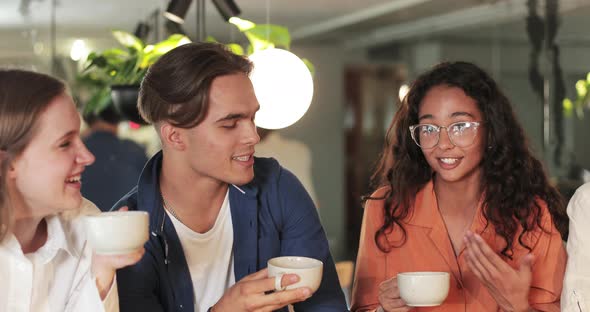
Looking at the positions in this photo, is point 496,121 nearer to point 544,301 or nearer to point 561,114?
point 544,301

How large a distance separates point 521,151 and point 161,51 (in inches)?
57.4

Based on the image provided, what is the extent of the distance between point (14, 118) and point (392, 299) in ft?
3.34

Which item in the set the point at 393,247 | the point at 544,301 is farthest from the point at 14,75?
the point at 544,301

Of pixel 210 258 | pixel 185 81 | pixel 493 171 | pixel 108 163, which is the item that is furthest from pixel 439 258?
pixel 108 163

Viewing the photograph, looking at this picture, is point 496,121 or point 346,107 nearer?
point 496,121

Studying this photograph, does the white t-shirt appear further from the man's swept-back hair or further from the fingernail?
the fingernail

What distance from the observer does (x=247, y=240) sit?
195 cm

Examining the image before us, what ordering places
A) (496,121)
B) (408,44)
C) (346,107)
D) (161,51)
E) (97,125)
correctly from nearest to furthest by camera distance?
(496,121)
(161,51)
(97,125)
(408,44)
(346,107)

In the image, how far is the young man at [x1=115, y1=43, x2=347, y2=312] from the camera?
1849 mm

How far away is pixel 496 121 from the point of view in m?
2.27

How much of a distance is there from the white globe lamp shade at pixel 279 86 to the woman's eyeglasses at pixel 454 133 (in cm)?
57

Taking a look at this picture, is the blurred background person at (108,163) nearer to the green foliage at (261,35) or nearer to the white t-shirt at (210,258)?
the green foliage at (261,35)

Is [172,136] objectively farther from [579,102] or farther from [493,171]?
[579,102]

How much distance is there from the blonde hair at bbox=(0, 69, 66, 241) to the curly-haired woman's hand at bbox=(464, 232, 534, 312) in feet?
3.38
